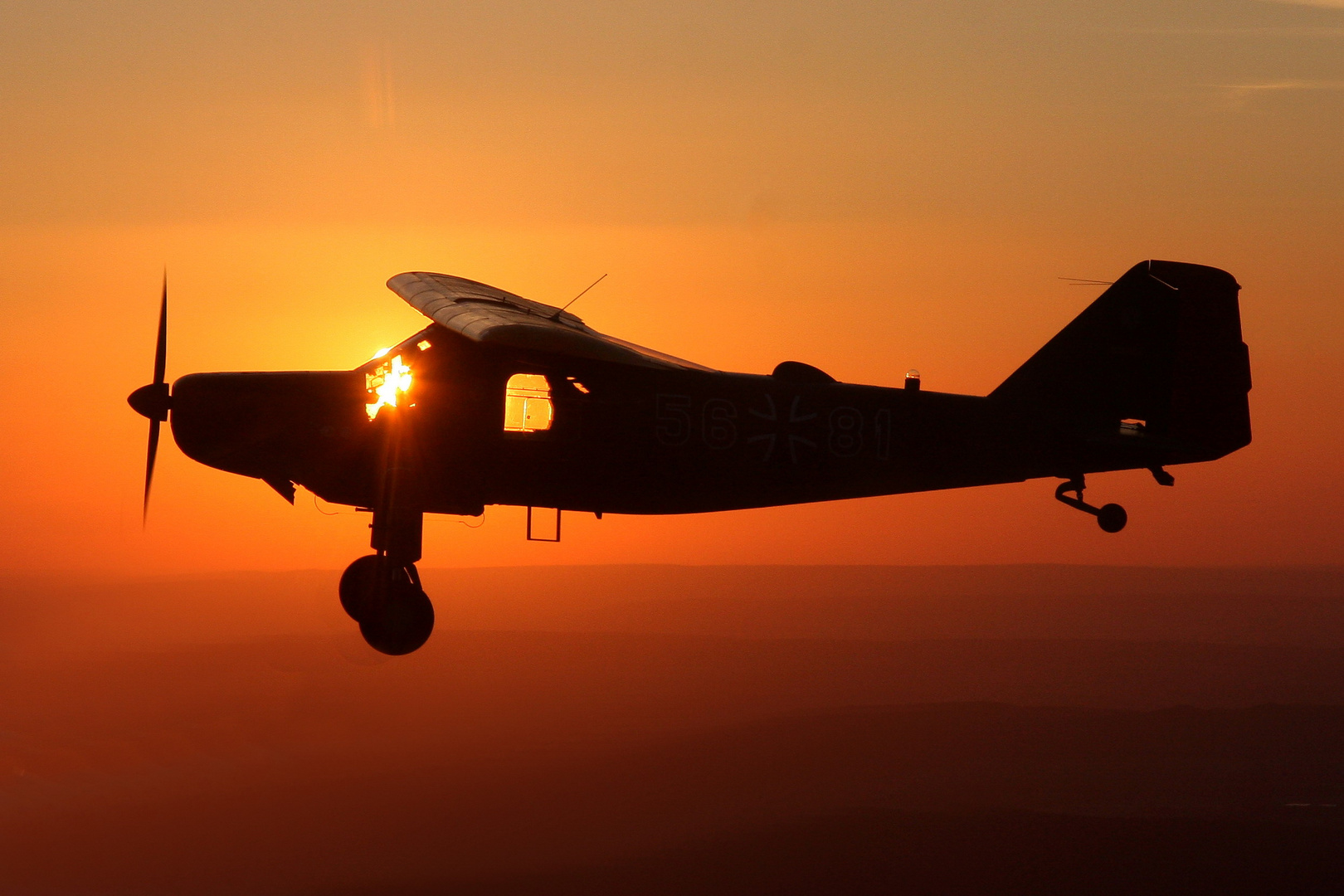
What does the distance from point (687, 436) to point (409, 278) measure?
20.7 feet

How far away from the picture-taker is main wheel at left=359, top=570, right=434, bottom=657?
1711cm

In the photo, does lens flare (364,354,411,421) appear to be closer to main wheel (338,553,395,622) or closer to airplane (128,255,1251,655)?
airplane (128,255,1251,655)

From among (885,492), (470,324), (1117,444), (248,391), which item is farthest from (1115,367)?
(248,391)

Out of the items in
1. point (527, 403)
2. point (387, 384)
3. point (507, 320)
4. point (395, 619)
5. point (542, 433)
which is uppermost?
point (507, 320)

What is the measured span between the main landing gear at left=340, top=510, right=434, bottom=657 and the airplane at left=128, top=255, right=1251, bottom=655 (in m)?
0.02

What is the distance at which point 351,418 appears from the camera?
16891mm

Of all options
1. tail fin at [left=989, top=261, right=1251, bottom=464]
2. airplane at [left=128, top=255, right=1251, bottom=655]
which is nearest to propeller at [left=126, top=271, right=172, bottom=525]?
airplane at [left=128, top=255, right=1251, bottom=655]

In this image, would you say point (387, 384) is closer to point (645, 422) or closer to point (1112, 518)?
point (645, 422)

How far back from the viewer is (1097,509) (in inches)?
741

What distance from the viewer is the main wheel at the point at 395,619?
17.1 metres

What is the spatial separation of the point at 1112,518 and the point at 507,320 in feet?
30.0

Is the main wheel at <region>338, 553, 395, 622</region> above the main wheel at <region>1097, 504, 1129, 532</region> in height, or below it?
below

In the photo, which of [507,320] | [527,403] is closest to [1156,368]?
[527,403]

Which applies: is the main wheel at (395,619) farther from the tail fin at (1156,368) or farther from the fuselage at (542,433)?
the tail fin at (1156,368)
